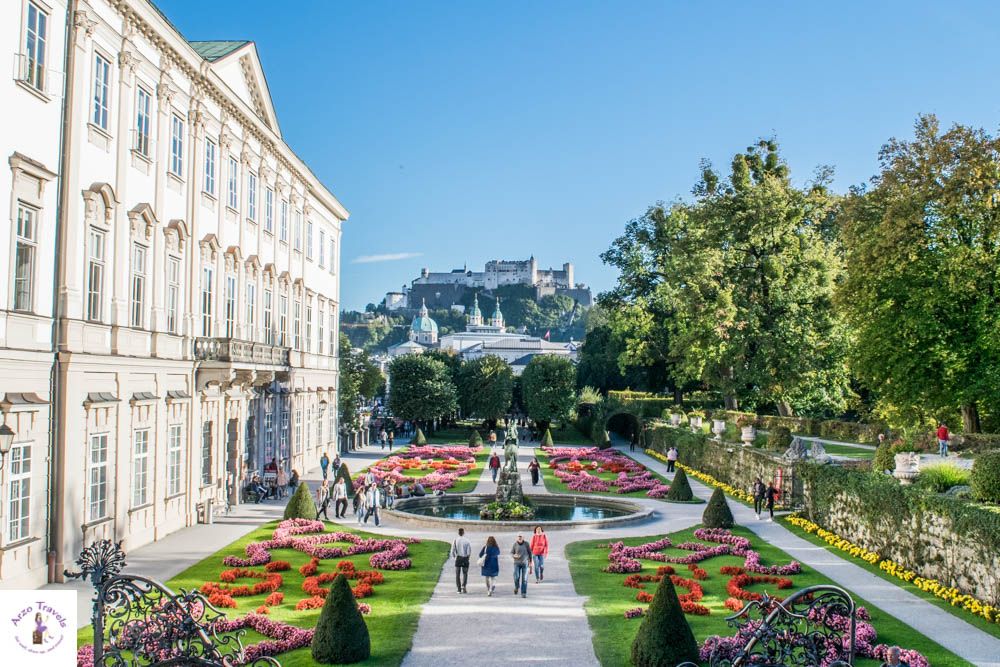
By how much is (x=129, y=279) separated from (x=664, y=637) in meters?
16.8

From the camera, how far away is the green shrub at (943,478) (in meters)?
21.1

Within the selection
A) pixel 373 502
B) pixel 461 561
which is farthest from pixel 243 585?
pixel 373 502

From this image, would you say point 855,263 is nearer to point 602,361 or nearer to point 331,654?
point 331,654

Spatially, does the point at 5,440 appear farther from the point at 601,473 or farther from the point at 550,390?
the point at 550,390

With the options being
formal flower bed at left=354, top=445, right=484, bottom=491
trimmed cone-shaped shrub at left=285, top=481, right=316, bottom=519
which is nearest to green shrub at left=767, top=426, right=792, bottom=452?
formal flower bed at left=354, top=445, right=484, bottom=491

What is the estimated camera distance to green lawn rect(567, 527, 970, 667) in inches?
583

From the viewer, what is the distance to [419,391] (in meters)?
70.1

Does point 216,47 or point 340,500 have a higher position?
point 216,47

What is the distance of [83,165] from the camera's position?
822 inches

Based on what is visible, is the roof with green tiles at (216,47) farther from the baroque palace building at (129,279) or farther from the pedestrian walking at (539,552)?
the pedestrian walking at (539,552)

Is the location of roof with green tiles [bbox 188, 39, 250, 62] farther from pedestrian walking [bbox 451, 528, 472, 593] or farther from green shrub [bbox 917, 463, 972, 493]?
green shrub [bbox 917, 463, 972, 493]

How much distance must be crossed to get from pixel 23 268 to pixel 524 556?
1180 centimetres

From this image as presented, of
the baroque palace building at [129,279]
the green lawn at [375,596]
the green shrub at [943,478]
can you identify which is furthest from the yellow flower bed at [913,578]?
the baroque palace building at [129,279]

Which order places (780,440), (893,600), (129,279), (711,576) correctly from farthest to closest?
(780,440) < (129,279) < (711,576) < (893,600)
